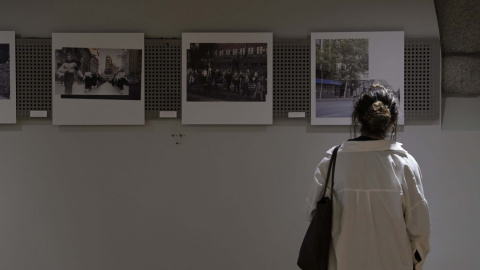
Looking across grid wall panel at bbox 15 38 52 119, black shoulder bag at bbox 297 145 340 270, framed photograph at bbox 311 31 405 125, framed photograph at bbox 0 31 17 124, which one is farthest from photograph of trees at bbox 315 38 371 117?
framed photograph at bbox 0 31 17 124

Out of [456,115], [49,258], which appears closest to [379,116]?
[456,115]

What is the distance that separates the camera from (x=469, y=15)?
4199 mm

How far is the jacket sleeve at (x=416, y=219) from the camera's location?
2.59 metres

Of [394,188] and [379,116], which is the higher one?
[379,116]

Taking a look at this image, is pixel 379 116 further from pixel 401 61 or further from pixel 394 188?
pixel 401 61

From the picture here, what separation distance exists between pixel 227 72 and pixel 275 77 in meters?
0.40

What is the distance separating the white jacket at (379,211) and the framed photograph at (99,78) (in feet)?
6.89

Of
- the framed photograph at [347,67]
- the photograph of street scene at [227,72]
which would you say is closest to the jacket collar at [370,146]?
the framed photograph at [347,67]

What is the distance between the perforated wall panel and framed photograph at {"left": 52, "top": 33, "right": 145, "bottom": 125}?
0.28 feet

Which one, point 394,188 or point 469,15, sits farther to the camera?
point 469,15

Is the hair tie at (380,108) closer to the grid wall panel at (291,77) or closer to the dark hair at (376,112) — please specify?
the dark hair at (376,112)

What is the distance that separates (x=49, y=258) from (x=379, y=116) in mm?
2994

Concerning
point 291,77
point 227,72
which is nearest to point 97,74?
point 227,72

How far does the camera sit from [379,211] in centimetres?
260
